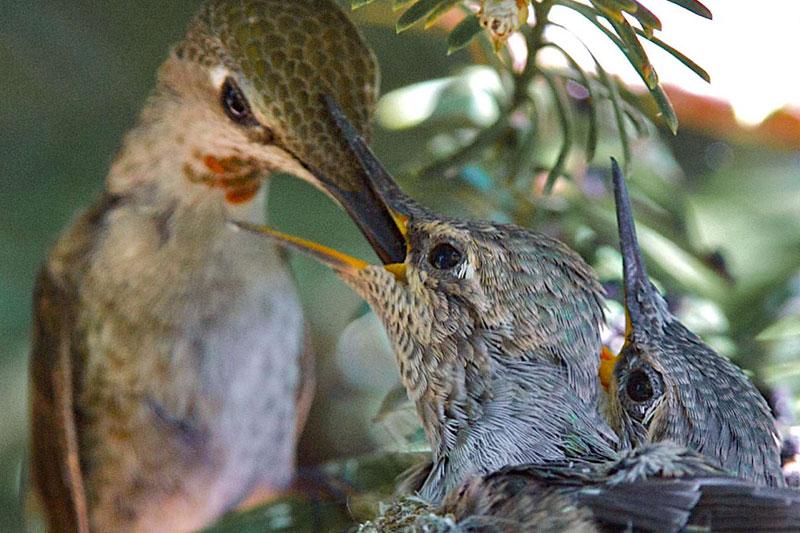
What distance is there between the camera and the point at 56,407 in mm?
1811

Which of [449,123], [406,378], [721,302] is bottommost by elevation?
[721,302]

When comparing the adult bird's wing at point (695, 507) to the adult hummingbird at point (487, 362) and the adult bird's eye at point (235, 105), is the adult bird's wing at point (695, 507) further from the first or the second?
the adult bird's eye at point (235, 105)

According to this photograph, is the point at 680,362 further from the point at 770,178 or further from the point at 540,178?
the point at 770,178

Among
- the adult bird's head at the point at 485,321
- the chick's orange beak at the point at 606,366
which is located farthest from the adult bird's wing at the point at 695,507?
the chick's orange beak at the point at 606,366

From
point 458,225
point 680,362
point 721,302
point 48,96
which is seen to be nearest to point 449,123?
point 721,302

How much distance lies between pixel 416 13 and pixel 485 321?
1.06ft

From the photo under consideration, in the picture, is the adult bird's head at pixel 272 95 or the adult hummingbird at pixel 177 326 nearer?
the adult bird's head at pixel 272 95

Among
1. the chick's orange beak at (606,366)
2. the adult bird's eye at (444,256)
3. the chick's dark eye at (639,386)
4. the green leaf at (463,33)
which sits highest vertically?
the green leaf at (463,33)

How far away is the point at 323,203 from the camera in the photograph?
7.37 ft

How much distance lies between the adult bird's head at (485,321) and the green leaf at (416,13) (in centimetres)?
23

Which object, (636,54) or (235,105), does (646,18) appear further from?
(235,105)

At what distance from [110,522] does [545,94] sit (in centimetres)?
93

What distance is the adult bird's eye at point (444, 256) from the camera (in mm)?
1237

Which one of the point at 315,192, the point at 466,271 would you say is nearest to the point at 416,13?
the point at 466,271
